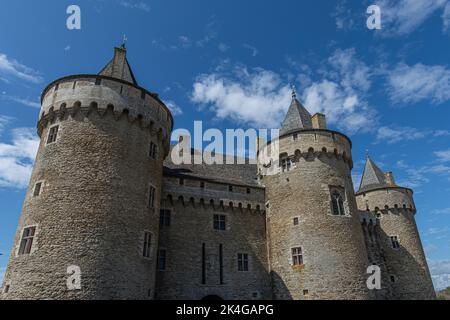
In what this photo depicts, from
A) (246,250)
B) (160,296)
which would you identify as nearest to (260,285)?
(246,250)

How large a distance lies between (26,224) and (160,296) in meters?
8.90

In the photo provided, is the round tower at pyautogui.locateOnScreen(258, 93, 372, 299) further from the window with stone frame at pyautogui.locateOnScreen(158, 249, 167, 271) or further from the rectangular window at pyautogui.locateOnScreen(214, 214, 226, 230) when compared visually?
the window with stone frame at pyautogui.locateOnScreen(158, 249, 167, 271)

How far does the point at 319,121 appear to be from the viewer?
26.3 meters

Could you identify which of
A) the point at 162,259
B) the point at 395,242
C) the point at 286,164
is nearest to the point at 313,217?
the point at 286,164

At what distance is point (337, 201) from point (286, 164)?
15.3ft

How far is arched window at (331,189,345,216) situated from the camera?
74.3 feet

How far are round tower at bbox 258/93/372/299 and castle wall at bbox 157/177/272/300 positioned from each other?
1134mm

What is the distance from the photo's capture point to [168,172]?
23.6 meters

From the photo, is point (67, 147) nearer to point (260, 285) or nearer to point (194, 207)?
point (194, 207)

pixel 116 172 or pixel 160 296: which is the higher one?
pixel 116 172

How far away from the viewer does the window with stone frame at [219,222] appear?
23422 mm

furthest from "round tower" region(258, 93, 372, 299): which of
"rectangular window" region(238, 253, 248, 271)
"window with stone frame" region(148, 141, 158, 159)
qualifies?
"window with stone frame" region(148, 141, 158, 159)

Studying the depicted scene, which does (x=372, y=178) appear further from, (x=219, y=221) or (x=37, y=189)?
(x=37, y=189)

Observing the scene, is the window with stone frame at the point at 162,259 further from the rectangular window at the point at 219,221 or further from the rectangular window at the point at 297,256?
the rectangular window at the point at 297,256
